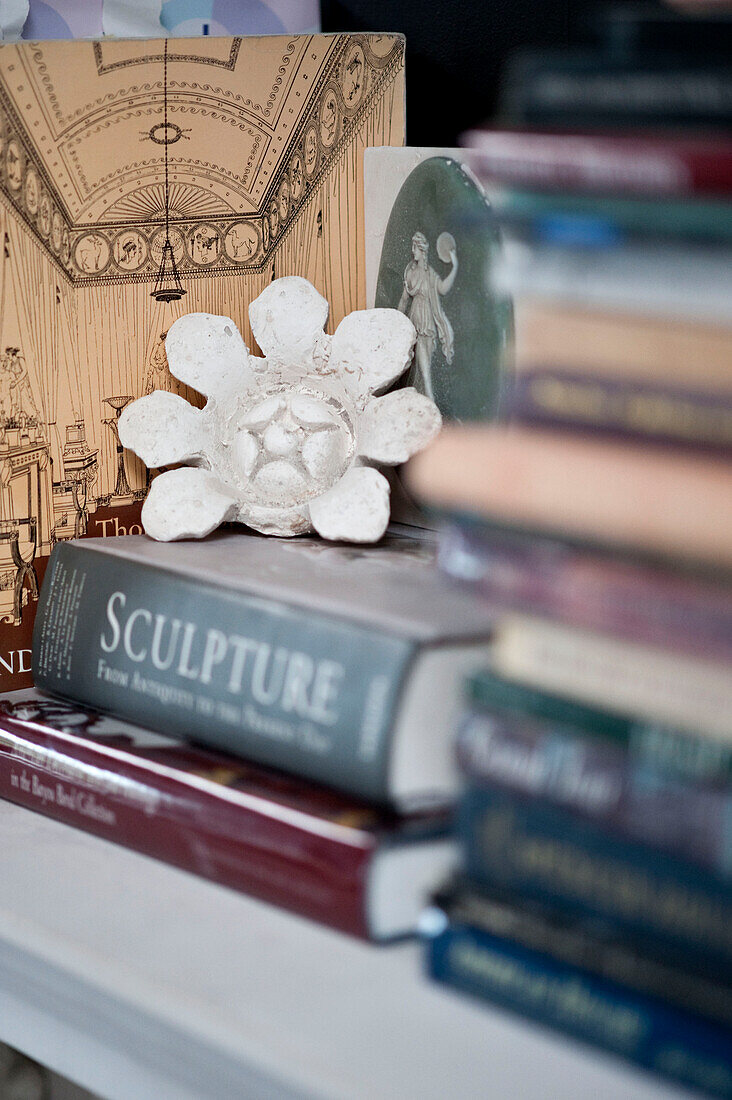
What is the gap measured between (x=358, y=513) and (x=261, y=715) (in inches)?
6.4

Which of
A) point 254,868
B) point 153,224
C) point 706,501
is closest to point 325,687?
point 254,868

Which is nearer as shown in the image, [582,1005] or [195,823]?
[582,1005]

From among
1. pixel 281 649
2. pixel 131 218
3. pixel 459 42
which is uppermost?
pixel 459 42

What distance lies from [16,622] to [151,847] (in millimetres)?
207

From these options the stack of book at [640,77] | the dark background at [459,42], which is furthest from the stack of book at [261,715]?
the dark background at [459,42]

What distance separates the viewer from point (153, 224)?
75 cm

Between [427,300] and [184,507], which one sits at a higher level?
[427,300]

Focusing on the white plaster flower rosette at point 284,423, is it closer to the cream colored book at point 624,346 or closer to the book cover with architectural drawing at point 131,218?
the book cover with architectural drawing at point 131,218

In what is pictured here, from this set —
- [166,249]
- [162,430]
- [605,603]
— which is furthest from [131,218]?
[605,603]

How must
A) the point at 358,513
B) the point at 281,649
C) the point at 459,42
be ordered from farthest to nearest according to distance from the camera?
1. the point at 459,42
2. the point at 358,513
3. the point at 281,649

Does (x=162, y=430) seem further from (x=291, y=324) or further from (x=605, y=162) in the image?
(x=605, y=162)

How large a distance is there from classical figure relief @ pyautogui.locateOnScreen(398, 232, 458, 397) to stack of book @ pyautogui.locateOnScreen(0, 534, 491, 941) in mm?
128

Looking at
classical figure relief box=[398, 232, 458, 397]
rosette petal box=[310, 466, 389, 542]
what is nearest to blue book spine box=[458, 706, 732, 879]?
rosette petal box=[310, 466, 389, 542]

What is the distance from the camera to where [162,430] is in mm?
724
